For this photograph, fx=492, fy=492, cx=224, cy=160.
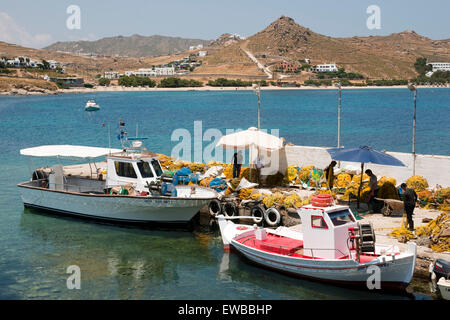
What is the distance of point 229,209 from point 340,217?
6607mm

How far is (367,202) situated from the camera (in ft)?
57.1

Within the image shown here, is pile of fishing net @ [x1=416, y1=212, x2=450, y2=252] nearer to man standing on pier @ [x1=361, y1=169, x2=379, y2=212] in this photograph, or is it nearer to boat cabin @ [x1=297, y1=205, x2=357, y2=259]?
boat cabin @ [x1=297, y1=205, x2=357, y2=259]

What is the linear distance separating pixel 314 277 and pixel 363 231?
1944mm

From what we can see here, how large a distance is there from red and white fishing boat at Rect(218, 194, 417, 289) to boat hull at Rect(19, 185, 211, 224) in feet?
14.3

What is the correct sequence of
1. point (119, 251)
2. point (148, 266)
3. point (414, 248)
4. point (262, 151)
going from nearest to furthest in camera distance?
point (414, 248) → point (148, 266) → point (119, 251) → point (262, 151)

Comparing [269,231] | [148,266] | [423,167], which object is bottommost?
[148,266]

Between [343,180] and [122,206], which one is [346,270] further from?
[122,206]

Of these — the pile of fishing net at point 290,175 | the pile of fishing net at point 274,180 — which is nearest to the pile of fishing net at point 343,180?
the pile of fishing net at point 290,175

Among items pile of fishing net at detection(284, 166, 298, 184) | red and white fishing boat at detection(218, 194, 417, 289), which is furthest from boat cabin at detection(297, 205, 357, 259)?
pile of fishing net at detection(284, 166, 298, 184)

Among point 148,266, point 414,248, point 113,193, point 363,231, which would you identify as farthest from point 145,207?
point 414,248

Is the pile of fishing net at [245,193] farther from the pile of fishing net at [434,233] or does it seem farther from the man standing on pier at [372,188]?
the pile of fishing net at [434,233]

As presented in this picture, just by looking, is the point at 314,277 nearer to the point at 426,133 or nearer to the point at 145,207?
the point at 145,207

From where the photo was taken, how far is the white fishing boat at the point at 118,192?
18438 millimetres

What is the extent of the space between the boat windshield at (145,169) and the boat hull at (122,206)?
1517 millimetres
